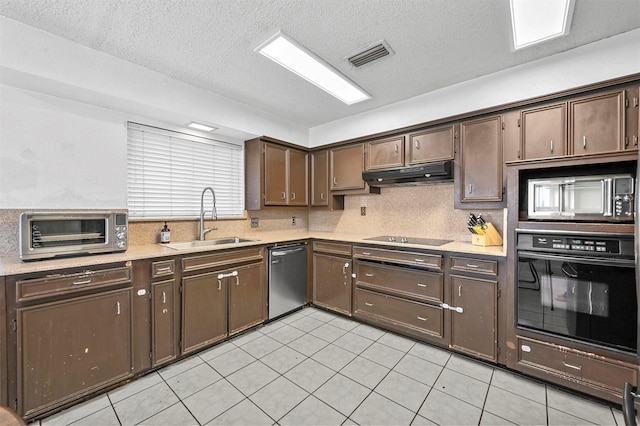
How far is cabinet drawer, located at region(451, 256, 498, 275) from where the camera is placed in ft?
7.80

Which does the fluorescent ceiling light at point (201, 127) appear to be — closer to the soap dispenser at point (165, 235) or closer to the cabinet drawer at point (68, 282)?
the soap dispenser at point (165, 235)

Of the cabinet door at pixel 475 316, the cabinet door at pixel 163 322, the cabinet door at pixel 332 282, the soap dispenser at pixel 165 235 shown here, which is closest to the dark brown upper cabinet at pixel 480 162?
the cabinet door at pixel 475 316

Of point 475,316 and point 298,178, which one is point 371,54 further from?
point 475,316

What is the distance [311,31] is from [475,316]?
2.71 meters

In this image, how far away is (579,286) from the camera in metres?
2.01

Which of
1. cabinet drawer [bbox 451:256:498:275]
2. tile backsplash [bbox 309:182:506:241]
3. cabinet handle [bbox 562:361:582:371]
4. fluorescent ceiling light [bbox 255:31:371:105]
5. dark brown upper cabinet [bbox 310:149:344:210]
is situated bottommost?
cabinet handle [bbox 562:361:582:371]

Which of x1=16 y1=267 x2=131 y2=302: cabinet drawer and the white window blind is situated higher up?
the white window blind

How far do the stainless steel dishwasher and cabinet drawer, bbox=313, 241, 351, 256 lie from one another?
0.17 meters

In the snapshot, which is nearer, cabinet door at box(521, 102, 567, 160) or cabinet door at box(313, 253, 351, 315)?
cabinet door at box(521, 102, 567, 160)

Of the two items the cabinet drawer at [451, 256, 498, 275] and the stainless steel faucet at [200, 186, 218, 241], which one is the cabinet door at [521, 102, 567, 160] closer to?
the cabinet drawer at [451, 256, 498, 275]

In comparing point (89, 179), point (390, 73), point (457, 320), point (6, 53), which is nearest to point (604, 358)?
point (457, 320)

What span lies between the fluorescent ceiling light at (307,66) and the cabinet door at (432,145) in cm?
76

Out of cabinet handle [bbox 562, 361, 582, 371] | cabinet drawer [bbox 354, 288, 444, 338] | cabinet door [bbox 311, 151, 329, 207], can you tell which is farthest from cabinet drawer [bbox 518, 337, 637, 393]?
cabinet door [bbox 311, 151, 329, 207]

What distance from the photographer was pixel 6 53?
1.84m
